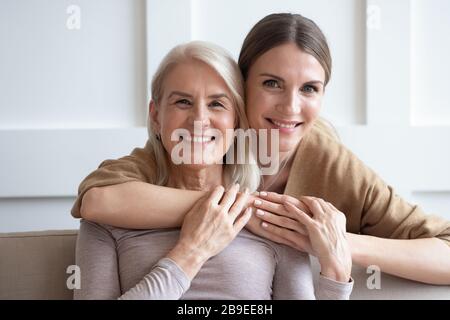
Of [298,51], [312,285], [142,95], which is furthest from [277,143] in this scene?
[142,95]

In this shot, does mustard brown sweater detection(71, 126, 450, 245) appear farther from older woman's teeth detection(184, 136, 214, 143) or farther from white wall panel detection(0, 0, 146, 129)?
white wall panel detection(0, 0, 146, 129)

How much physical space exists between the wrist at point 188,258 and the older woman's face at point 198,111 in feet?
0.72

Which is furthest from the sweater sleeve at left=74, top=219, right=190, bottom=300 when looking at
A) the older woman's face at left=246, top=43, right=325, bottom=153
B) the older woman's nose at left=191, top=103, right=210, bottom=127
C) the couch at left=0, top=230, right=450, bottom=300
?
the older woman's face at left=246, top=43, right=325, bottom=153

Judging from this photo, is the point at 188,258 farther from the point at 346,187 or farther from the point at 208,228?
the point at 346,187

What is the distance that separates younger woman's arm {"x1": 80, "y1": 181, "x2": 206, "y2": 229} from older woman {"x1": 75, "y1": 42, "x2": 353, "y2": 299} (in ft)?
0.10

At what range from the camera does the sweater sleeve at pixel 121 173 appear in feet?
4.15

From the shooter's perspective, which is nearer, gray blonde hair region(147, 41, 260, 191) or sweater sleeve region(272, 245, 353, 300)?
sweater sleeve region(272, 245, 353, 300)

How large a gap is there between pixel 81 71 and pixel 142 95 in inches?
9.7

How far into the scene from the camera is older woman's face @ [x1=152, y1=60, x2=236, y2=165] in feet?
4.19

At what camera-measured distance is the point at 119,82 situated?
86.7 inches

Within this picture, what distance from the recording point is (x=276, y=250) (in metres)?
1.26

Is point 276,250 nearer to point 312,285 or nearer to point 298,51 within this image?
point 312,285

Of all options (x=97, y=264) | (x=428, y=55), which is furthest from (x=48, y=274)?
(x=428, y=55)

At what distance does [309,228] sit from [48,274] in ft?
2.14
